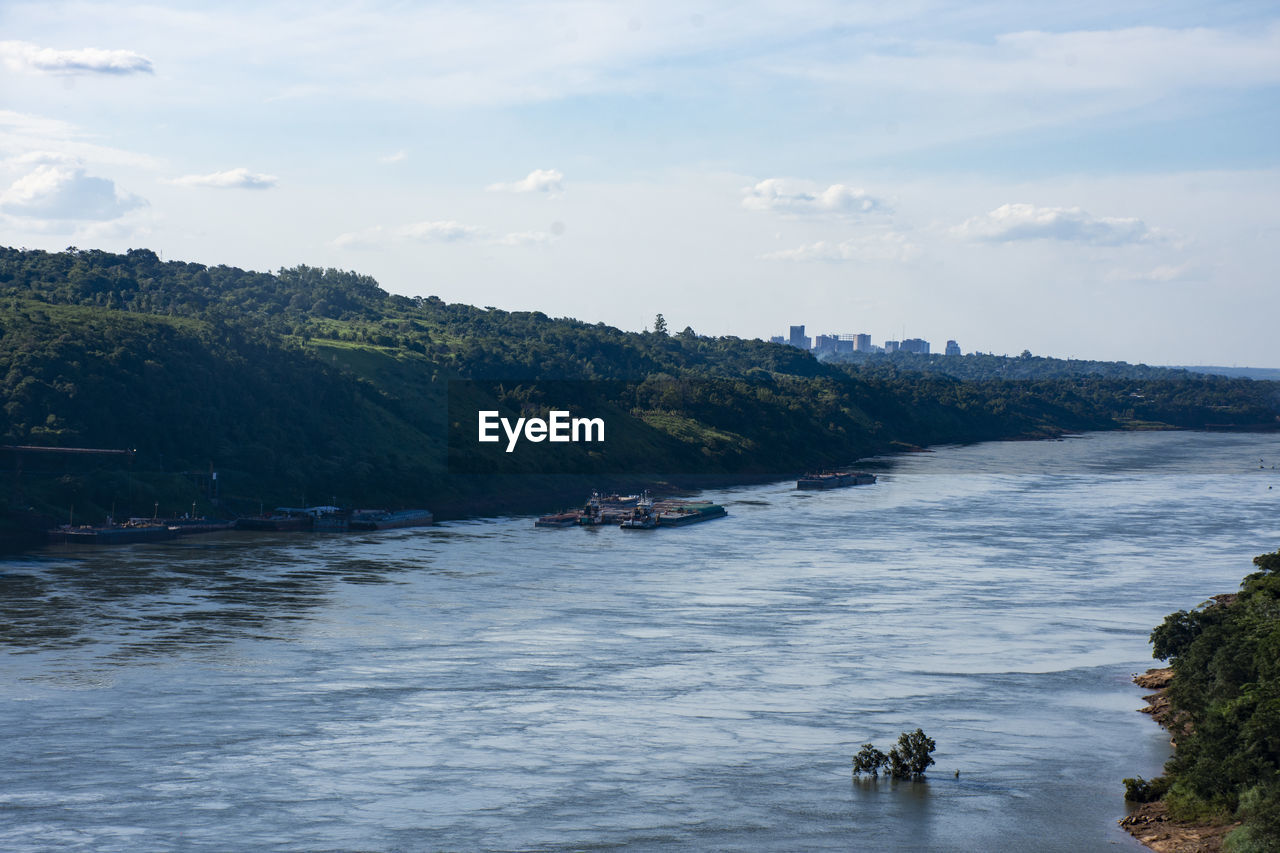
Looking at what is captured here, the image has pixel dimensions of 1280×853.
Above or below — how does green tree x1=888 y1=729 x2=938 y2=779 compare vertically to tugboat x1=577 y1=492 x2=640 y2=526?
below

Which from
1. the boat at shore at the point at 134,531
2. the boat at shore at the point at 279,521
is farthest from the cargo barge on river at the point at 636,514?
the boat at shore at the point at 134,531

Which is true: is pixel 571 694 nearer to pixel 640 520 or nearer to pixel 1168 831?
pixel 1168 831

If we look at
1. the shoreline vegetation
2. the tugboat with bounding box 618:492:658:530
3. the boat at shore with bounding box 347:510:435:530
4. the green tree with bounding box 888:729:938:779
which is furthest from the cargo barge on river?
the green tree with bounding box 888:729:938:779

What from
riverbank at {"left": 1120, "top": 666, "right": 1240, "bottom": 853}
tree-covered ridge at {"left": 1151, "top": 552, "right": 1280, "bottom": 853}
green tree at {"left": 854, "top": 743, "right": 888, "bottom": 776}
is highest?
tree-covered ridge at {"left": 1151, "top": 552, "right": 1280, "bottom": 853}

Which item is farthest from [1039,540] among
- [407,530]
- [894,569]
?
[407,530]

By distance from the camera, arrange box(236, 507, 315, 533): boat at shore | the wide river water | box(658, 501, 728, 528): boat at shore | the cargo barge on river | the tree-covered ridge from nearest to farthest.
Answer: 1. the tree-covered ridge
2. the wide river water
3. box(236, 507, 315, 533): boat at shore
4. the cargo barge on river
5. box(658, 501, 728, 528): boat at shore

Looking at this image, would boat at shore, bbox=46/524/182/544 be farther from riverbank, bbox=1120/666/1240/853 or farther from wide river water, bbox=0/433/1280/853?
riverbank, bbox=1120/666/1240/853
